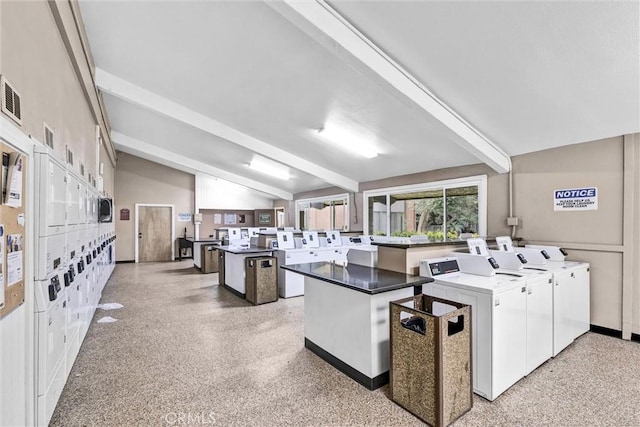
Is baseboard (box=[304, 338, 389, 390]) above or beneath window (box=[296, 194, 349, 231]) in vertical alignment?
beneath

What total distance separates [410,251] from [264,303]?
112 inches

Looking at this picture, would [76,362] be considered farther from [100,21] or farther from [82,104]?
[100,21]

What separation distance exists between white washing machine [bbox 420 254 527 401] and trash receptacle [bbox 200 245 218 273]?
624cm

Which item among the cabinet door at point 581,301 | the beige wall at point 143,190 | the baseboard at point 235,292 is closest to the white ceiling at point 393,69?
the cabinet door at point 581,301

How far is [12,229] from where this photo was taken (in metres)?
1.46

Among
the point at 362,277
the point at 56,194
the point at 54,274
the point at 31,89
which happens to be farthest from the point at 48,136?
the point at 362,277

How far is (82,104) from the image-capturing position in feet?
12.9

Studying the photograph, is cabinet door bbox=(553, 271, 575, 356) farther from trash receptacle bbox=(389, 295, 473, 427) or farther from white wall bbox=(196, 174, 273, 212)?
white wall bbox=(196, 174, 273, 212)

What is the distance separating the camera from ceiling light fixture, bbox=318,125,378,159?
4836 millimetres

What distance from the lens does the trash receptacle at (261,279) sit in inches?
188

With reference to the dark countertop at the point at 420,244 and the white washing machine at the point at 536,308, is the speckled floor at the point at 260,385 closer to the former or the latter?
the white washing machine at the point at 536,308

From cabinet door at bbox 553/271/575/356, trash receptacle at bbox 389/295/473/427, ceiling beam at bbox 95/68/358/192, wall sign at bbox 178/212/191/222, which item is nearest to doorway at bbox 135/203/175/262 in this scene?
wall sign at bbox 178/212/191/222

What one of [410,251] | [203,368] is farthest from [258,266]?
[410,251]

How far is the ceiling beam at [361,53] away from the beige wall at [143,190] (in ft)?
30.3
